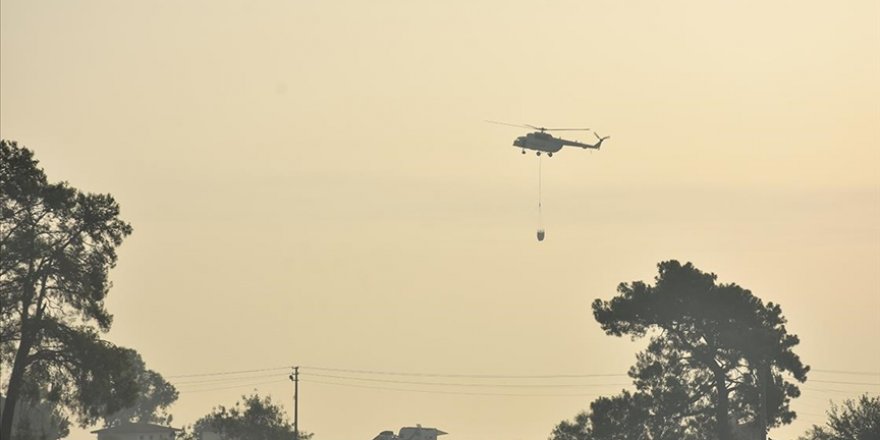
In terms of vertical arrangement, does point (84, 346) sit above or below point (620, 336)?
below

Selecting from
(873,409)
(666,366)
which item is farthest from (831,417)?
(666,366)

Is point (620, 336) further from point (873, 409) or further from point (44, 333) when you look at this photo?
point (44, 333)

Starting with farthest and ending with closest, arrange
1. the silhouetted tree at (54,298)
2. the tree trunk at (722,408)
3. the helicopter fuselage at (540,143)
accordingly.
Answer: the helicopter fuselage at (540,143) < the tree trunk at (722,408) < the silhouetted tree at (54,298)

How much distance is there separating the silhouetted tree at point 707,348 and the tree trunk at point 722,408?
71mm

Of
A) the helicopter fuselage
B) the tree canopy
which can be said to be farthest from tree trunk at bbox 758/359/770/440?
the helicopter fuselage

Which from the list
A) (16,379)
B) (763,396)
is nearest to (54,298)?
(16,379)

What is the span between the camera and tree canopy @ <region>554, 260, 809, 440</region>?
446 ft

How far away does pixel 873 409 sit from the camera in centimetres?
13400

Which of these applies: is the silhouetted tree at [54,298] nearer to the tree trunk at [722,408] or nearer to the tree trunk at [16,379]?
the tree trunk at [16,379]

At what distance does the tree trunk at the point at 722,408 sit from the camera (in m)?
135

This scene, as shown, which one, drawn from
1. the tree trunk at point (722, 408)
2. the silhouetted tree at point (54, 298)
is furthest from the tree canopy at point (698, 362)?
the silhouetted tree at point (54, 298)

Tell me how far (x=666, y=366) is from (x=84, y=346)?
5475 cm

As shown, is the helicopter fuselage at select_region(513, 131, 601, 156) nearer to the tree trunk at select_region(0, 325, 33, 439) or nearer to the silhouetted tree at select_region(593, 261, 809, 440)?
the silhouetted tree at select_region(593, 261, 809, 440)

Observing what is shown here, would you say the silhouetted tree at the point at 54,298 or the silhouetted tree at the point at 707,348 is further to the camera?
the silhouetted tree at the point at 707,348
